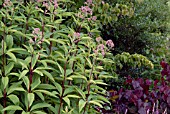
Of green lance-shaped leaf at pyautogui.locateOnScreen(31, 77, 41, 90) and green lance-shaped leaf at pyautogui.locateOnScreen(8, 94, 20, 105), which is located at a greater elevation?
green lance-shaped leaf at pyautogui.locateOnScreen(31, 77, 41, 90)

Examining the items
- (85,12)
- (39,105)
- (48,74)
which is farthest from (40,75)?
(85,12)

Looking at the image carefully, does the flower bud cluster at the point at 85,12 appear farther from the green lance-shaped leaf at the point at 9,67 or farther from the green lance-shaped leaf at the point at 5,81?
the green lance-shaped leaf at the point at 5,81

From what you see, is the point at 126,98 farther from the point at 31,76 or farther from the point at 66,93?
the point at 31,76

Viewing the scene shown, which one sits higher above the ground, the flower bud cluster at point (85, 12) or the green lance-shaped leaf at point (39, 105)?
the flower bud cluster at point (85, 12)

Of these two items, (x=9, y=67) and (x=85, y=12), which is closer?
(x=9, y=67)

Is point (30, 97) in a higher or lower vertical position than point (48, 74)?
lower

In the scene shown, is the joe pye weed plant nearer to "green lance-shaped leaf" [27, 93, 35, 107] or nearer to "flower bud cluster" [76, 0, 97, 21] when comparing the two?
"green lance-shaped leaf" [27, 93, 35, 107]

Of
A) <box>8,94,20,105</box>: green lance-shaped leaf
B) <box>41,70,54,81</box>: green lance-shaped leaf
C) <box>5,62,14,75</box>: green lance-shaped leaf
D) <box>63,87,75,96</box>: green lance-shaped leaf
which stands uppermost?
<box>5,62,14,75</box>: green lance-shaped leaf

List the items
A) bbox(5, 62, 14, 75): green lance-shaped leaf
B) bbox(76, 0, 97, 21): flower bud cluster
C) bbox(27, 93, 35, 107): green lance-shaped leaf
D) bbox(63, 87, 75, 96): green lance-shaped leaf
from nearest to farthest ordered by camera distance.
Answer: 1. bbox(27, 93, 35, 107): green lance-shaped leaf
2. bbox(5, 62, 14, 75): green lance-shaped leaf
3. bbox(63, 87, 75, 96): green lance-shaped leaf
4. bbox(76, 0, 97, 21): flower bud cluster


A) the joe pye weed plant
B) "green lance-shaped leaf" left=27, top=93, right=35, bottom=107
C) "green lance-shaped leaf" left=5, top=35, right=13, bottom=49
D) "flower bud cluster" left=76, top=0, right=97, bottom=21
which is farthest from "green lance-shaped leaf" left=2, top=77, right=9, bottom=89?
"flower bud cluster" left=76, top=0, right=97, bottom=21

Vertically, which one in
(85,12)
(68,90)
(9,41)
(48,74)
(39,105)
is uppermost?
(85,12)

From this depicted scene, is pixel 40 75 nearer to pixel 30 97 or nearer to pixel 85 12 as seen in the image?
pixel 30 97

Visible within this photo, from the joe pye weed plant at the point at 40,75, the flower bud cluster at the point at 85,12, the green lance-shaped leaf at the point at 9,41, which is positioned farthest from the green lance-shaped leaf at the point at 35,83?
the flower bud cluster at the point at 85,12

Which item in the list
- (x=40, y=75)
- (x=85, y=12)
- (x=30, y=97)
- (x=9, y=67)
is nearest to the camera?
(x=30, y=97)
